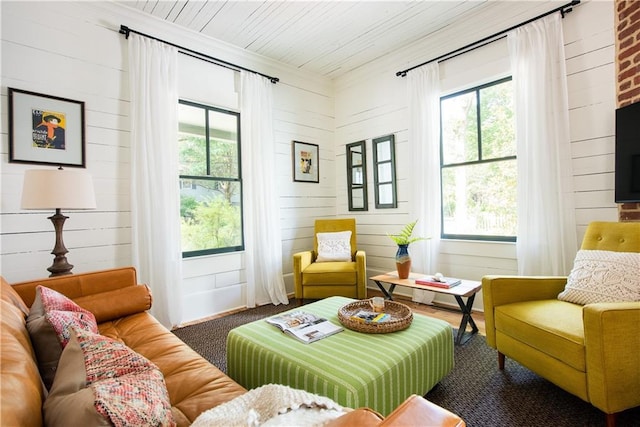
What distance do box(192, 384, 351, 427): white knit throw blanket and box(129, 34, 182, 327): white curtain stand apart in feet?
7.71

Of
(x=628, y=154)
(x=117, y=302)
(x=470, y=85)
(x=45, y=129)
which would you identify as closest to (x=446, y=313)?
(x=628, y=154)

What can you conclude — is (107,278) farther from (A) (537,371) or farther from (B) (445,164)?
(B) (445,164)

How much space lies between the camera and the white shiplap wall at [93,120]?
2324mm

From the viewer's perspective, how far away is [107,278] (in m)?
2.08

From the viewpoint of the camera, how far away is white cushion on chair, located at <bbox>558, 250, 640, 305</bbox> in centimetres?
172

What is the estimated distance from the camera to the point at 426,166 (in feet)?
11.2

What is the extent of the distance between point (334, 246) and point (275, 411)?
299cm

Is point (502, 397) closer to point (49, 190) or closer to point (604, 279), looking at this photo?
point (604, 279)

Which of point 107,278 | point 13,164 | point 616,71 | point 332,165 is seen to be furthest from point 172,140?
point 616,71

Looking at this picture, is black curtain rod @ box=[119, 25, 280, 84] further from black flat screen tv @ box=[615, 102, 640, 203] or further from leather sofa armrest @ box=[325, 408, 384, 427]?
leather sofa armrest @ box=[325, 408, 384, 427]

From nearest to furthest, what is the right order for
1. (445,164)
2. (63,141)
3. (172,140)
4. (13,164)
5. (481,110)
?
(13,164) < (63,141) < (172,140) < (481,110) < (445,164)

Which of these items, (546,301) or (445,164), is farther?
(445,164)

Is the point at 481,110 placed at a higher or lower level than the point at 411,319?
higher

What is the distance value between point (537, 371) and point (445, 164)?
2280 mm
